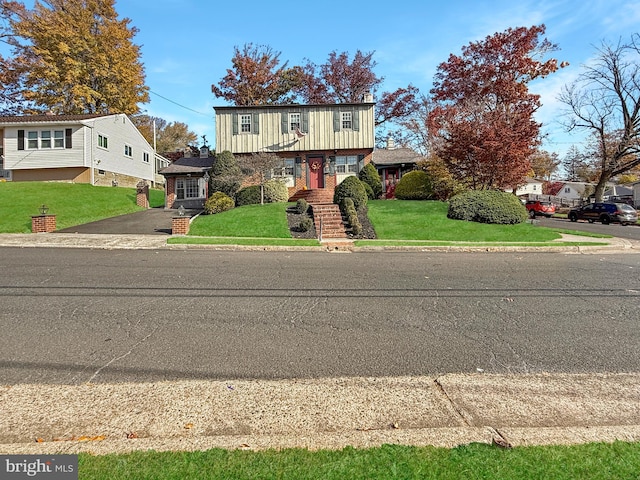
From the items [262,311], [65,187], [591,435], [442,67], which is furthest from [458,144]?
[65,187]

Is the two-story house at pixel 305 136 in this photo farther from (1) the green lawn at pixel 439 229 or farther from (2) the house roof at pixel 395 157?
(1) the green lawn at pixel 439 229

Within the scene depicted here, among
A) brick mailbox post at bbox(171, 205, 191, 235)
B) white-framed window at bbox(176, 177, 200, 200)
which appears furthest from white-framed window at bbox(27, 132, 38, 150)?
brick mailbox post at bbox(171, 205, 191, 235)

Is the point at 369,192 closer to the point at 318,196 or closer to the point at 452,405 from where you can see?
the point at 318,196

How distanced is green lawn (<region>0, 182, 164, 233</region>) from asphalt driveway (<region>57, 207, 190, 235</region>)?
35.9 inches

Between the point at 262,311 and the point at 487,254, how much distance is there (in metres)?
8.95

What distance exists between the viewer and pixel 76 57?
36.5 meters

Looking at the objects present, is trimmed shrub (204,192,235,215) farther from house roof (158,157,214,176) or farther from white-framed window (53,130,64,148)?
white-framed window (53,130,64,148)

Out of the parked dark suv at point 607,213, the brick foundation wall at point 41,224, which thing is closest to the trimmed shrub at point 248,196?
the brick foundation wall at point 41,224

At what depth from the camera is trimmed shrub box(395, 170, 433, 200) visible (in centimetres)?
2236

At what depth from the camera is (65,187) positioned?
24812 millimetres

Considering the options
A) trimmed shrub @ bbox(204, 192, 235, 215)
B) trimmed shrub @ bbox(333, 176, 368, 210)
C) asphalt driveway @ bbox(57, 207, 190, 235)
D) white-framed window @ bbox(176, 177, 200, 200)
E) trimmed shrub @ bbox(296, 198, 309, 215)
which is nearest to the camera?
asphalt driveway @ bbox(57, 207, 190, 235)

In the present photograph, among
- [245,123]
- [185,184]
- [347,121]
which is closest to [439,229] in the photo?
[347,121]

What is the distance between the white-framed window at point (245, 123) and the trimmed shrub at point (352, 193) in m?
8.81

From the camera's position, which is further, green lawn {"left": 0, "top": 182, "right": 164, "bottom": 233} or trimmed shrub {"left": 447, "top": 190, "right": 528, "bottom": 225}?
green lawn {"left": 0, "top": 182, "right": 164, "bottom": 233}
